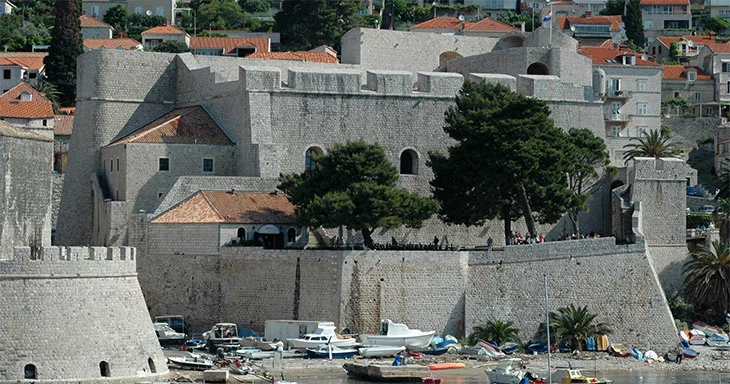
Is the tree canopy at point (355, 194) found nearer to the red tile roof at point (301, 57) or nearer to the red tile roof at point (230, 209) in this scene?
the red tile roof at point (230, 209)

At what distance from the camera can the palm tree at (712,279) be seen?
59.1 metres

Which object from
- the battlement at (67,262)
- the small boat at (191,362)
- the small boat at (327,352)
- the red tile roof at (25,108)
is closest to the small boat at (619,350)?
the small boat at (327,352)

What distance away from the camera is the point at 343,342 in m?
51.6

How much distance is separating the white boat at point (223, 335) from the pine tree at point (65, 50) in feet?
106

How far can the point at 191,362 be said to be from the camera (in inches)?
1909

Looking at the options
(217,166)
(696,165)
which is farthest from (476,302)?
(696,165)

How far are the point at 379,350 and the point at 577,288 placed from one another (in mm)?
8035

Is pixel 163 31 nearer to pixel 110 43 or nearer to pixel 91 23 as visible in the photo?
pixel 91 23

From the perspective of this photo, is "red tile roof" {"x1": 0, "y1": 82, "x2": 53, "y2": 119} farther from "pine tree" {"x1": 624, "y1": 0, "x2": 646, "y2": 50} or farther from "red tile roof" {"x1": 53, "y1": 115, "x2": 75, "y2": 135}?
"pine tree" {"x1": 624, "y1": 0, "x2": 646, "y2": 50}

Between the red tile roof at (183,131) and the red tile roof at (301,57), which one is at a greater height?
the red tile roof at (301,57)

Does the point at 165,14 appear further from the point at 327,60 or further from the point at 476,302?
the point at 476,302

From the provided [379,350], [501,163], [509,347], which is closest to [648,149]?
[501,163]

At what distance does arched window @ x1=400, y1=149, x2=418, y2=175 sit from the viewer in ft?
198

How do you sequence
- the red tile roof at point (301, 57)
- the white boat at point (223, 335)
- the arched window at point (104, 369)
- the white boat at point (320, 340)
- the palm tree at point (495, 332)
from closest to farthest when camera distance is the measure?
the arched window at point (104, 369) < the white boat at point (320, 340) < the white boat at point (223, 335) < the palm tree at point (495, 332) < the red tile roof at point (301, 57)
